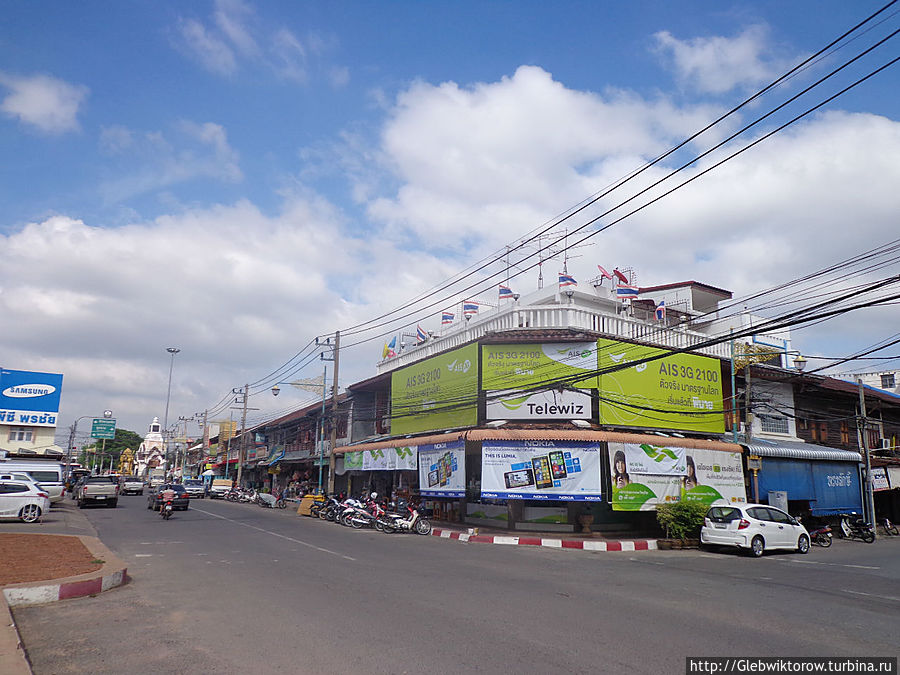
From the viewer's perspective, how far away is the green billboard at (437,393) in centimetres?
2445

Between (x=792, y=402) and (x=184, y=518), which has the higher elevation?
(x=792, y=402)

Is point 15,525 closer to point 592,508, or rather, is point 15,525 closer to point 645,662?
point 592,508

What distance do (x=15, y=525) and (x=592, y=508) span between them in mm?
19066

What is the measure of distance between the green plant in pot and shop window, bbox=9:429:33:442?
50173 mm

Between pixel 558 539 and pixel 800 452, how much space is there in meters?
12.4

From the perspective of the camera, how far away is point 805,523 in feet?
88.1

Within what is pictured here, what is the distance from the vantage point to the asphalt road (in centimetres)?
598

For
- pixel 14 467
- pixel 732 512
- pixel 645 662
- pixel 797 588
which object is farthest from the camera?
pixel 14 467

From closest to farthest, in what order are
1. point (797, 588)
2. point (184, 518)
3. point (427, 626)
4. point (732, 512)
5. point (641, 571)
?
point (427, 626) < point (797, 588) < point (641, 571) < point (732, 512) < point (184, 518)

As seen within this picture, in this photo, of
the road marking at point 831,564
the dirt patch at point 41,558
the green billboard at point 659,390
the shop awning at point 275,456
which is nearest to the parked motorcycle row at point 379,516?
the green billboard at point 659,390

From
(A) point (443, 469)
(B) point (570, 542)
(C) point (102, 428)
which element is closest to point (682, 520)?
(B) point (570, 542)

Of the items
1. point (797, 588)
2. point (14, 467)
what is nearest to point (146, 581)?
point (797, 588)

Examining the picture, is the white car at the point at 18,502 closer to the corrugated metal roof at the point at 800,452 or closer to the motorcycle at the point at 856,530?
the corrugated metal roof at the point at 800,452

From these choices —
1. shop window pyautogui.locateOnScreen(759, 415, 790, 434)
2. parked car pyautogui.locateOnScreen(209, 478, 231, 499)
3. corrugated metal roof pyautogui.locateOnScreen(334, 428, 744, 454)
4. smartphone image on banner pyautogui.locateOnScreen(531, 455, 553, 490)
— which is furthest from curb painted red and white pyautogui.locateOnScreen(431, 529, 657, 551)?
parked car pyautogui.locateOnScreen(209, 478, 231, 499)
